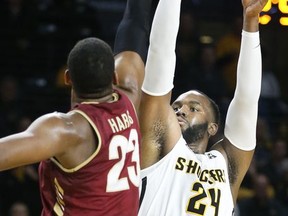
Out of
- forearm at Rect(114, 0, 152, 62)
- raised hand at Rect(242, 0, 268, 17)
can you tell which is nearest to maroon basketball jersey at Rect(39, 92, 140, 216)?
forearm at Rect(114, 0, 152, 62)

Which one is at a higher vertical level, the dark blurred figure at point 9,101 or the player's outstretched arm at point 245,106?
the player's outstretched arm at point 245,106

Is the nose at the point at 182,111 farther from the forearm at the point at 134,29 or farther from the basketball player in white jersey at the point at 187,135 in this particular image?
the forearm at the point at 134,29

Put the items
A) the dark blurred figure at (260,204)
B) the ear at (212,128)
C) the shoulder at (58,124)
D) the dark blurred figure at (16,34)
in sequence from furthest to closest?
the dark blurred figure at (16,34) → the dark blurred figure at (260,204) → the ear at (212,128) → the shoulder at (58,124)

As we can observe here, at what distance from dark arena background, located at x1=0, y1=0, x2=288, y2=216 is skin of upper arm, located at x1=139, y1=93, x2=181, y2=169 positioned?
3.81 metres

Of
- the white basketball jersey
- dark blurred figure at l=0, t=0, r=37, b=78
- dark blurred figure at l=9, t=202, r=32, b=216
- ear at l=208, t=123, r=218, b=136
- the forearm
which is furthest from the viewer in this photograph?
dark blurred figure at l=0, t=0, r=37, b=78

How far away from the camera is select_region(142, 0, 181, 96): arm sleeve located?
12.4ft

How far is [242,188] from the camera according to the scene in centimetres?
828

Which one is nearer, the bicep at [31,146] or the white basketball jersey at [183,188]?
the bicep at [31,146]

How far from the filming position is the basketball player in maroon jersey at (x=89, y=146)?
9.34ft

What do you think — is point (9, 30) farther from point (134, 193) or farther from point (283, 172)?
point (134, 193)

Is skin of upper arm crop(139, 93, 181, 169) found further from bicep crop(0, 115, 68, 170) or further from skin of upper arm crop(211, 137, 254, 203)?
bicep crop(0, 115, 68, 170)

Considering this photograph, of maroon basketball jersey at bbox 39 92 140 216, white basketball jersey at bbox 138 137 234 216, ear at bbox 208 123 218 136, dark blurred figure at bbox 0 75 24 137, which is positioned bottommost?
dark blurred figure at bbox 0 75 24 137

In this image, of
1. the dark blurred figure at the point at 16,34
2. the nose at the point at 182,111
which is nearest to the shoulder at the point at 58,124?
the nose at the point at 182,111

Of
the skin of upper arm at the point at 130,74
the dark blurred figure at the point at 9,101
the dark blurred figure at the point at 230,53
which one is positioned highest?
the skin of upper arm at the point at 130,74
